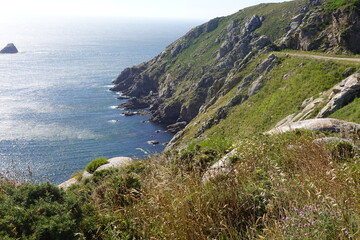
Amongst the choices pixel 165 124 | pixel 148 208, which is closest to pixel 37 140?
pixel 165 124

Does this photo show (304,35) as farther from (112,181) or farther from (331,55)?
(112,181)

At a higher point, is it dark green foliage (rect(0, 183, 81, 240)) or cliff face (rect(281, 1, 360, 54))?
cliff face (rect(281, 1, 360, 54))

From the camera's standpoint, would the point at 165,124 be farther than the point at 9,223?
Yes

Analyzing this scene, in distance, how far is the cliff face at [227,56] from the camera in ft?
214

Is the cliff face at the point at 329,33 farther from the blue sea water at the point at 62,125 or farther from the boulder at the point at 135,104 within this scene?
the boulder at the point at 135,104

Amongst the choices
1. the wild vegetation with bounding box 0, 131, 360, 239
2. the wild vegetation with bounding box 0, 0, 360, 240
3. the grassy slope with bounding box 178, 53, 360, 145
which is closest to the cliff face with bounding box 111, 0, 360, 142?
the grassy slope with bounding box 178, 53, 360, 145

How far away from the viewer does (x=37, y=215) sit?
645cm

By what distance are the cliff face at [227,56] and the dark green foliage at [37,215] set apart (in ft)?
187

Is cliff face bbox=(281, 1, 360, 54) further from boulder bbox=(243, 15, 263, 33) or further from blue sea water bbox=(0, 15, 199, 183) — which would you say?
blue sea water bbox=(0, 15, 199, 183)

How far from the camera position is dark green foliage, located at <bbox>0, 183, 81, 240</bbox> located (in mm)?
6012

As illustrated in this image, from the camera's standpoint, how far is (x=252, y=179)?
22.2ft

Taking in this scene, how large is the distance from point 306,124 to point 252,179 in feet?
34.4

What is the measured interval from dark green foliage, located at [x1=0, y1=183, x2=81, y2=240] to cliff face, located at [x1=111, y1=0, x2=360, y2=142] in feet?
187

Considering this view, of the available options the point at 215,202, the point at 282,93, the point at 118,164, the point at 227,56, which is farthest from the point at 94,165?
the point at 227,56
